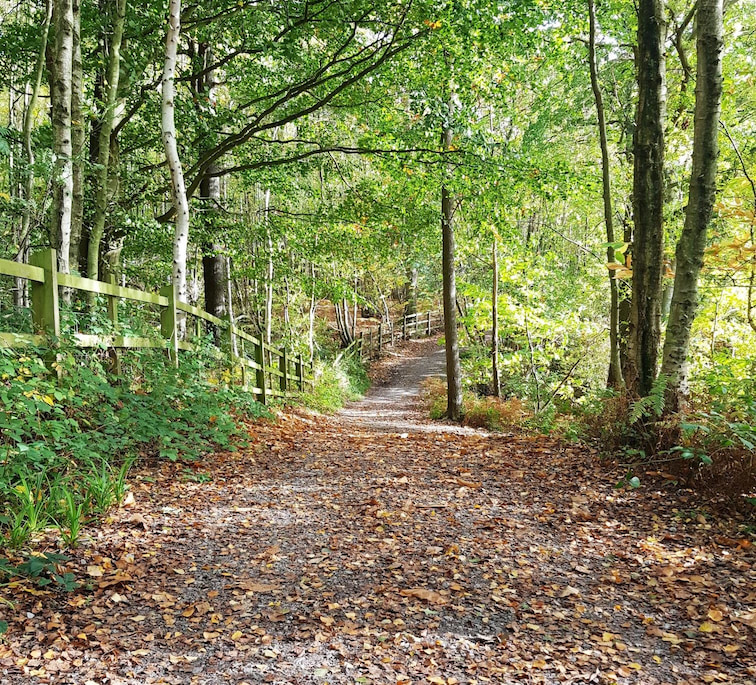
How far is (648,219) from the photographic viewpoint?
603 cm

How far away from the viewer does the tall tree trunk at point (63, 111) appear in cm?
570

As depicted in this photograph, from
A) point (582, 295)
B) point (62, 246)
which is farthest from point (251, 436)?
point (582, 295)

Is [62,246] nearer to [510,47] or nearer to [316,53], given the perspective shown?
[316,53]

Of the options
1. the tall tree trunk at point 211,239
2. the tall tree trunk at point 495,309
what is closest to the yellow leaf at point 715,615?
the tall tree trunk at point 211,239

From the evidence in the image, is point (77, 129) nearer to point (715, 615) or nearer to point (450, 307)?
point (450, 307)

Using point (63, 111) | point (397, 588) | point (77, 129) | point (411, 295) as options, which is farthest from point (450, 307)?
point (411, 295)

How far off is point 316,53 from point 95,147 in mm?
4003

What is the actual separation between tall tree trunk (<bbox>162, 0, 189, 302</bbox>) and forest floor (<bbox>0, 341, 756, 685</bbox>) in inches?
115

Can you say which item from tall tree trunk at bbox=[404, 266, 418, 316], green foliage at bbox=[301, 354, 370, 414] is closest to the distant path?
green foliage at bbox=[301, 354, 370, 414]

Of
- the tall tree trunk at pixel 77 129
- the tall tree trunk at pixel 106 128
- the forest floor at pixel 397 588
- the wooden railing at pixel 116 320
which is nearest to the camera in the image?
the forest floor at pixel 397 588

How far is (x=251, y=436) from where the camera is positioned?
7.39m

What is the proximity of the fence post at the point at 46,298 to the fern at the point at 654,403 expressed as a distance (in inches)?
221

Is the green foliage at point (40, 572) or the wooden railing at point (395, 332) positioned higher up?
the wooden railing at point (395, 332)

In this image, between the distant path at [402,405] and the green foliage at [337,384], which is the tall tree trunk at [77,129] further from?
the green foliage at [337,384]
